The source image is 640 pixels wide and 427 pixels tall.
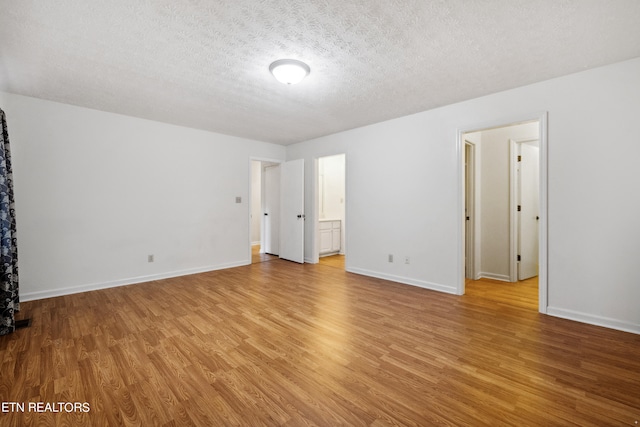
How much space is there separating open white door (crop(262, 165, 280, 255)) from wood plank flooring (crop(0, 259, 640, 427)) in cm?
330

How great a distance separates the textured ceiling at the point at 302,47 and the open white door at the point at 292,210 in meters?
2.27

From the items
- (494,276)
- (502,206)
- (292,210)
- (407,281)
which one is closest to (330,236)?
(292,210)

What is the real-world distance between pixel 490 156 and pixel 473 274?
1915mm

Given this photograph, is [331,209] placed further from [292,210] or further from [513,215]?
[513,215]

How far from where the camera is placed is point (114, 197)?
401 centimetres

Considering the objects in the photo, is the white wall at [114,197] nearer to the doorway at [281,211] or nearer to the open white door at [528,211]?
the doorway at [281,211]

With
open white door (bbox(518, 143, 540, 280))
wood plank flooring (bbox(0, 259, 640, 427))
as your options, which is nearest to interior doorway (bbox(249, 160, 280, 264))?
wood plank flooring (bbox(0, 259, 640, 427))

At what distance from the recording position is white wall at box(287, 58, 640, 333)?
8.33ft

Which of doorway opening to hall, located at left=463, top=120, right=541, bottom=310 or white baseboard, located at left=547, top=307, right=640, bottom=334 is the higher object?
doorway opening to hall, located at left=463, top=120, right=541, bottom=310

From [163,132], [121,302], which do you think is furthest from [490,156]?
[121,302]

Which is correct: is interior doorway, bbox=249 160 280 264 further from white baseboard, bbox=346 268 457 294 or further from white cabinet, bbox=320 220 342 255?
white baseboard, bbox=346 268 457 294

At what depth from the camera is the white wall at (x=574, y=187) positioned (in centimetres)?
254

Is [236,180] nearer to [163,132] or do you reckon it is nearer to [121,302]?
[163,132]

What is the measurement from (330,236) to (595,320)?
4.65 m
